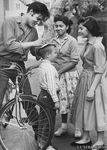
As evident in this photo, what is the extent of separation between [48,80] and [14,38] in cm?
68

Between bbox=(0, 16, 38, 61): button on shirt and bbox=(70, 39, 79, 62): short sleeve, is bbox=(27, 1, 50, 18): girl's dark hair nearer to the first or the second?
bbox=(0, 16, 38, 61): button on shirt

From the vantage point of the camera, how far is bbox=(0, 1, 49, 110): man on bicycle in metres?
3.76

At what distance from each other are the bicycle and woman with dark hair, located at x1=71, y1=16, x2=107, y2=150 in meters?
0.46

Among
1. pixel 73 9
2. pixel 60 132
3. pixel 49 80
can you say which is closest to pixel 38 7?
pixel 49 80

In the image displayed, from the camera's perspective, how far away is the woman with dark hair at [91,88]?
147 inches

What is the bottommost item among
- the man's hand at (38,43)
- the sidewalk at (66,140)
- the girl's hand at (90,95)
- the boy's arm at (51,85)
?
the sidewalk at (66,140)

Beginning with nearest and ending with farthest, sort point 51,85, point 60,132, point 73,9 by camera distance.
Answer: point 51,85 → point 60,132 → point 73,9

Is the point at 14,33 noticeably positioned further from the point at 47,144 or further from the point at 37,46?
the point at 47,144

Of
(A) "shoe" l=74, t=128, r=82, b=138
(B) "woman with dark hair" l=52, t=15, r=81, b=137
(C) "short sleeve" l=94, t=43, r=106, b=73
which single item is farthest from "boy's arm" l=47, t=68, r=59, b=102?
(A) "shoe" l=74, t=128, r=82, b=138

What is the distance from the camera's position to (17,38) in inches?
153

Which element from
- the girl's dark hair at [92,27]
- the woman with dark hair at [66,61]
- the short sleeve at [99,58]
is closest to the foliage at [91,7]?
the woman with dark hair at [66,61]

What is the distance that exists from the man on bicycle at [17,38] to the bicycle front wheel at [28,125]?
Result: 32 cm

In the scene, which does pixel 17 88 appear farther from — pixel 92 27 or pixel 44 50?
pixel 92 27

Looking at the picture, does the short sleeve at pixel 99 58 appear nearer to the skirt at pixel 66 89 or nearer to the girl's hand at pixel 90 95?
the girl's hand at pixel 90 95
